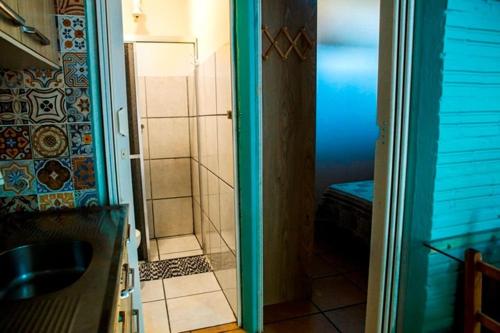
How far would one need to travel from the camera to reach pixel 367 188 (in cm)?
328

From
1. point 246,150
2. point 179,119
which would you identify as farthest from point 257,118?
point 179,119

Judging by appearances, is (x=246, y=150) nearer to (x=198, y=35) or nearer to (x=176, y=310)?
(x=176, y=310)

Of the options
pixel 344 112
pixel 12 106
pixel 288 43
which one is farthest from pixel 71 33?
pixel 344 112

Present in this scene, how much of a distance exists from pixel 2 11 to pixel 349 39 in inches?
138

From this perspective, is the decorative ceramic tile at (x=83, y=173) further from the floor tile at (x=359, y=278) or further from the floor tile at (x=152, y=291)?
the floor tile at (x=359, y=278)

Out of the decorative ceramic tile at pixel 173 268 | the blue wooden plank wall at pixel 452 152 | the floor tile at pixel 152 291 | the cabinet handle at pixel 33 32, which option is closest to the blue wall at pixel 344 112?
the decorative ceramic tile at pixel 173 268

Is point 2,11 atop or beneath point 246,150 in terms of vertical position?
atop

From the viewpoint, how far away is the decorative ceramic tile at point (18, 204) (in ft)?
4.47

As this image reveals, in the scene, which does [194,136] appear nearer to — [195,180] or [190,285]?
[195,180]

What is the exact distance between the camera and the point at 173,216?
3.39m

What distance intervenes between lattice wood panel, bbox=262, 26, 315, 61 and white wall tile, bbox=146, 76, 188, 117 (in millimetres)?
1402

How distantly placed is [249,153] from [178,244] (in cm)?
184

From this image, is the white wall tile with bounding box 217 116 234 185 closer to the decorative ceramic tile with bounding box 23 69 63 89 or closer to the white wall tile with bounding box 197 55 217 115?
the white wall tile with bounding box 197 55 217 115

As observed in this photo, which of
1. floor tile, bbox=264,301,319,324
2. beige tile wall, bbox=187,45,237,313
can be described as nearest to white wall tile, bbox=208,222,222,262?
beige tile wall, bbox=187,45,237,313
